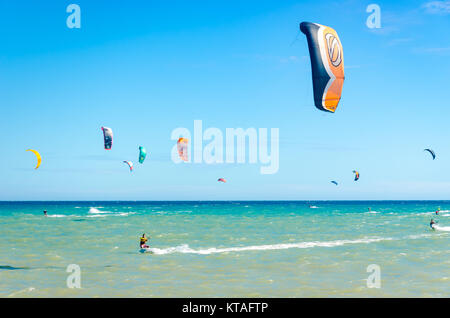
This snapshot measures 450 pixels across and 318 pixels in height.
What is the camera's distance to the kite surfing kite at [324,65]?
15445mm

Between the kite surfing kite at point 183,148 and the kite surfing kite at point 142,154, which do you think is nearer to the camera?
the kite surfing kite at point 183,148

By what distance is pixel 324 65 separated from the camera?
51.0 feet

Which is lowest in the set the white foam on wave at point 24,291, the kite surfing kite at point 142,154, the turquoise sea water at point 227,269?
the turquoise sea water at point 227,269

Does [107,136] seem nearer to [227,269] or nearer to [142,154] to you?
[142,154]

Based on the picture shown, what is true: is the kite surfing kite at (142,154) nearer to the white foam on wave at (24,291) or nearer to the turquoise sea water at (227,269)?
the turquoise sea water at (227,269)

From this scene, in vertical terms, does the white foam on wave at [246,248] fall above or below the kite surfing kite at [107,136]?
below

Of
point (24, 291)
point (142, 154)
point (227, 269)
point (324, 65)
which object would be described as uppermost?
point (324, 65)

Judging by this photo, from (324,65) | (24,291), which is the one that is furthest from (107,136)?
(324,65)

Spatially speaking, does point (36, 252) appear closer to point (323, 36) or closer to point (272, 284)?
point (272, 284)

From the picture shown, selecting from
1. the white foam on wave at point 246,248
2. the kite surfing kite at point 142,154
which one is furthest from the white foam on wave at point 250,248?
the kite surfing kite at point 142,154

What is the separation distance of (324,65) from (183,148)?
16343 millimetres

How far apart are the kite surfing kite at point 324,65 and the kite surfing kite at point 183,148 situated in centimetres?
1492

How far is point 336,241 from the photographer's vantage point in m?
28.6
